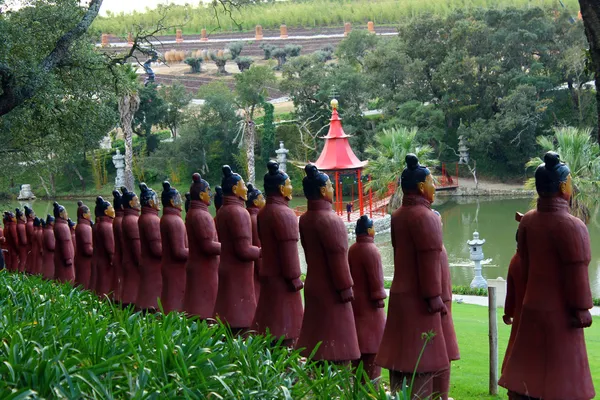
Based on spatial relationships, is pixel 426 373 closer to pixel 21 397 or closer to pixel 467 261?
pixel 21 397

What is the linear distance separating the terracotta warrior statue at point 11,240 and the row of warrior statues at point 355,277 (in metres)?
5.44

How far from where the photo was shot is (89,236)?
415 inches

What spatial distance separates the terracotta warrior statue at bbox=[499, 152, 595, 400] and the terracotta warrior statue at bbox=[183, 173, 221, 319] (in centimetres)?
336

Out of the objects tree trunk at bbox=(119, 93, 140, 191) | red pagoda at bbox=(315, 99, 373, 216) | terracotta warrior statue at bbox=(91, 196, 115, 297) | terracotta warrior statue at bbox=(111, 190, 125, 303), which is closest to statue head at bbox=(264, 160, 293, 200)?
terracotta warrior statue at bbox=(111, 190, 125, 303)

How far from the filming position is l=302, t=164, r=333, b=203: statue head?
606 cm

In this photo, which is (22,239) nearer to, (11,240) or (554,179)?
(11,240)

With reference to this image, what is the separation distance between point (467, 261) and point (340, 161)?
25.1ft

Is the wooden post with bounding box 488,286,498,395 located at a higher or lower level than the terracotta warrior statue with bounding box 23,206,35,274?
higher

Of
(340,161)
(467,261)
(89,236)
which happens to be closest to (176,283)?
(89,236)

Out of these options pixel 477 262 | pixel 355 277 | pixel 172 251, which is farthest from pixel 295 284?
pixel 477 262

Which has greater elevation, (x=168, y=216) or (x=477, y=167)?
(x=168, y=216)

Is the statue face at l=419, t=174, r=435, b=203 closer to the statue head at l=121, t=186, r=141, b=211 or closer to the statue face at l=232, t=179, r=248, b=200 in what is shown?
the statue face at l=232, t=179, r=248, b=200

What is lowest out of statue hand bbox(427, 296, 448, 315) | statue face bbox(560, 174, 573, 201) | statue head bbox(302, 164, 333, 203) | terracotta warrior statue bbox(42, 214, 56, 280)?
terracotta warrior statue bbox(42, 214, 56, 280)

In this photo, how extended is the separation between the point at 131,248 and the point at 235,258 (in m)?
2.09
